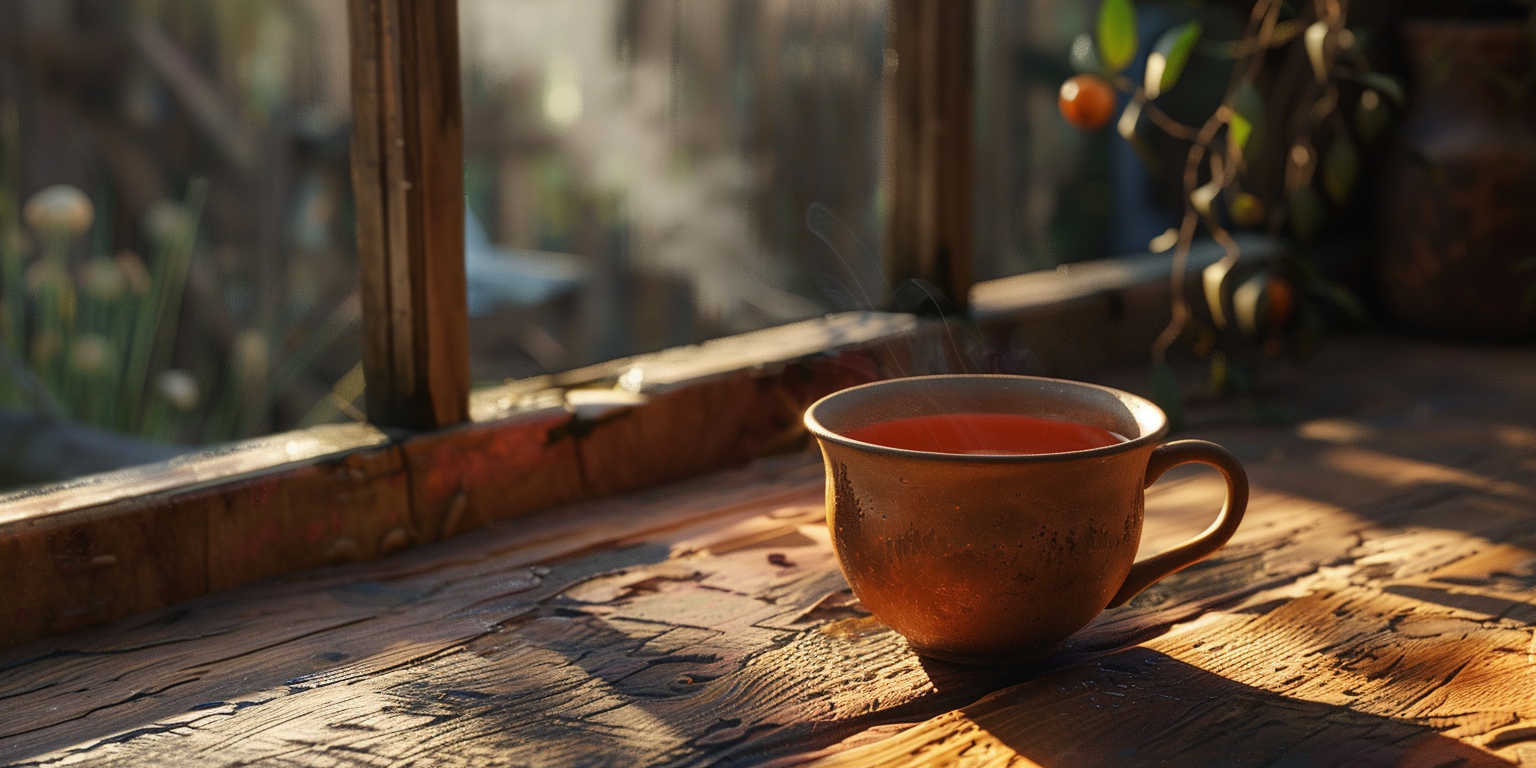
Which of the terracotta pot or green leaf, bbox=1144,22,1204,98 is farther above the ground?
green leaf, bbox=1144,22,1204,98

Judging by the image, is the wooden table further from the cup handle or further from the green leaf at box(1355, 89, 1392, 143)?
the green leaf at box(1355, 89, 1392, 143)

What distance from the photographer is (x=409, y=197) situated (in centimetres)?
104

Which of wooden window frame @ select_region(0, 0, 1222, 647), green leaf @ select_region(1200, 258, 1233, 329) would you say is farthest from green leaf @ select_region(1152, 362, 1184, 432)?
wooden window frame @ select_region(0, 0, 1222, 647)

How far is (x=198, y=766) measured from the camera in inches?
28.0

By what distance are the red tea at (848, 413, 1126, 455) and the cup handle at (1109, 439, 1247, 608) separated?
0.16 feet

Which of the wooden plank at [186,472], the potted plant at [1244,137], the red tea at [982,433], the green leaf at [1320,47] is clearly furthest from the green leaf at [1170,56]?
the wooden plank at [186,472]

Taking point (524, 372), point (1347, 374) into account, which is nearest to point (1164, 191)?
point (1347, 374)

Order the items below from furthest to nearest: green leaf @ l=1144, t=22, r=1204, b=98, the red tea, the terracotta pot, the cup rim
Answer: the terracotta pot < green leaf @ l=1144, t=22, r=1204, b=98 < the red tea < the cup rim

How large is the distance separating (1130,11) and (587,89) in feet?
7.04

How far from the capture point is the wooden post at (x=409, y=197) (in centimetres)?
103

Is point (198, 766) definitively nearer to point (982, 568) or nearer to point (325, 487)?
point (325, 487)

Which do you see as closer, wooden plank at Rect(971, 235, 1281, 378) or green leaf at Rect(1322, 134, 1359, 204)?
green leaf at Rect(1322, 134, 1359, 204)

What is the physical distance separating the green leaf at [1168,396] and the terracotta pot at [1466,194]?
0.76 m

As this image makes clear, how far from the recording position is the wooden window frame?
3.03 feet
